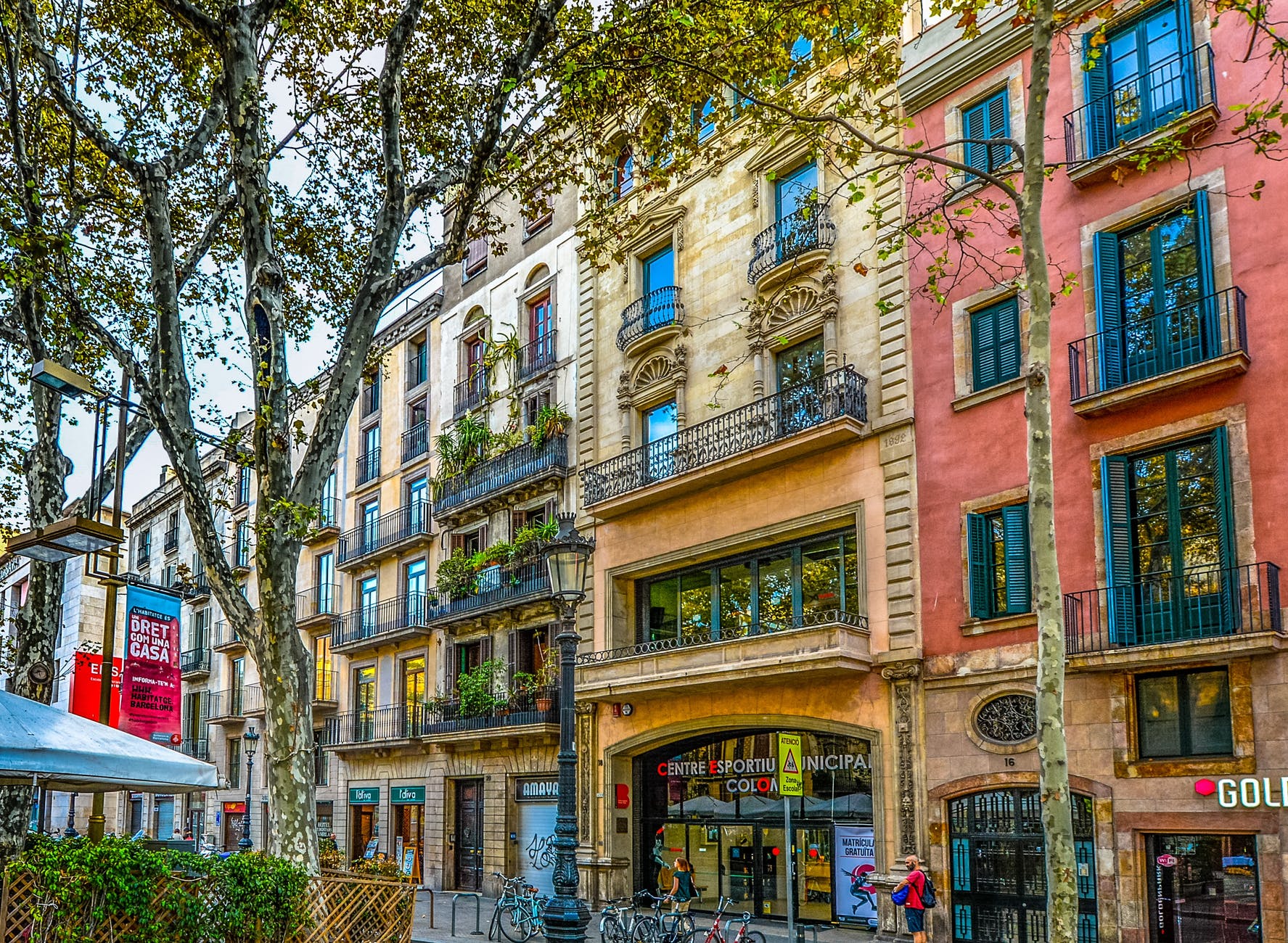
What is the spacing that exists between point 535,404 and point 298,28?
15254 mm

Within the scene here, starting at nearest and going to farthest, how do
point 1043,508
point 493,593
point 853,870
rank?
point 1043,508
point 853,870
point 493,593

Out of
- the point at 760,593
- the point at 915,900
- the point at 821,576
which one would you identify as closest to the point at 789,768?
the point at 915,900

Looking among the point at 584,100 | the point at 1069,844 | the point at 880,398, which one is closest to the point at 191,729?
the point at 880,398

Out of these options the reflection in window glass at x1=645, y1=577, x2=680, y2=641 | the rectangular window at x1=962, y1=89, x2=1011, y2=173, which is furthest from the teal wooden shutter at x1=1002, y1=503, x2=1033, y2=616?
the reflection in window glass at x1=645, y1=577, x2=680, y2=641

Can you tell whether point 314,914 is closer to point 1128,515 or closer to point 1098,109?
point 1128,515

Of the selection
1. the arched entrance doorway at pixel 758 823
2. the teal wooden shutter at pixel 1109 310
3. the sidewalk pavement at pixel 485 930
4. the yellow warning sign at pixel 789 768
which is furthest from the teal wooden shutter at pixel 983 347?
the sidewalk pavement at pixel 485 930

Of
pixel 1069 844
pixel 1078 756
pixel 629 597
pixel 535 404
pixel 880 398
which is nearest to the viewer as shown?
pixel 1069 844

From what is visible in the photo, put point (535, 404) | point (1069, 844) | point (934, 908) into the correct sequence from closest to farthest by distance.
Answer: point (1069, 844) < point (934, 908) < point (535, 404)

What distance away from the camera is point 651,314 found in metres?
27.1

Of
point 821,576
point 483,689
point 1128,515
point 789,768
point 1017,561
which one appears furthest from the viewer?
point 483,689

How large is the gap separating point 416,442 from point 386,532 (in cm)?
280

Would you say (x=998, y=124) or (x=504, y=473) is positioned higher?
(x=998, y=124)

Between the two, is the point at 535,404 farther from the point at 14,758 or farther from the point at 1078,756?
the point at 14,758

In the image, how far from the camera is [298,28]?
16438mm
